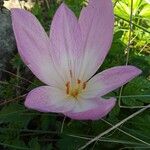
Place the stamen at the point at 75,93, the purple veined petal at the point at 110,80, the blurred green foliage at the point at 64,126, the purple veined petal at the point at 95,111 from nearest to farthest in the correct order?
the purple veined petal at the point at 95,111 < the purple veined petal at the point at 110,80 < the stamen at the point at 75,93 < the blurred green foliage at the point at 64,126

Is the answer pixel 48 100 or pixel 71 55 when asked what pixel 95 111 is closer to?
pixel 48 100

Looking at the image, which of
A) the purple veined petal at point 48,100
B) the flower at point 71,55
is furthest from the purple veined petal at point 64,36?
the purple veined petal at point 48,100

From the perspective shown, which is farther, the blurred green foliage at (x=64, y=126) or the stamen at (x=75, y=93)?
the blurred green foliage at (x=64, y=126)

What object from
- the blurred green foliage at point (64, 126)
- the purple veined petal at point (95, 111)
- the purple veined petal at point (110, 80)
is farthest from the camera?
the blurred green foliage at point (64, 126)

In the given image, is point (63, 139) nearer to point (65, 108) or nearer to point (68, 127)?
point (68, 127)

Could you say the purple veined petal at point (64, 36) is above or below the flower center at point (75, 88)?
above

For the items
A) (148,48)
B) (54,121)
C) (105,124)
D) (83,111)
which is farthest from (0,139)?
(148,48)

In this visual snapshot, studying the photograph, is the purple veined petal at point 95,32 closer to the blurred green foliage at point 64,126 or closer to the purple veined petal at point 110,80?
the purple veined petal at point 110,80
